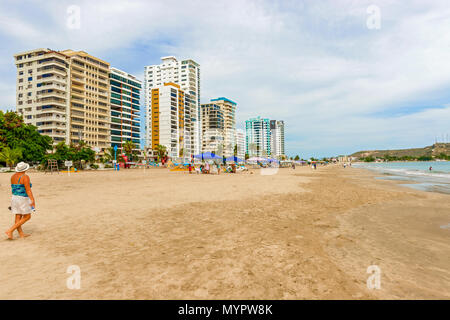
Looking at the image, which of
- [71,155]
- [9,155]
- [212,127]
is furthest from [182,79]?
[9,155]

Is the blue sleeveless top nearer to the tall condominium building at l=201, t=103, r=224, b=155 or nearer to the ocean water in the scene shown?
the ocean water

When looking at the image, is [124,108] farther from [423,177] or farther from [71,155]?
[423,177]

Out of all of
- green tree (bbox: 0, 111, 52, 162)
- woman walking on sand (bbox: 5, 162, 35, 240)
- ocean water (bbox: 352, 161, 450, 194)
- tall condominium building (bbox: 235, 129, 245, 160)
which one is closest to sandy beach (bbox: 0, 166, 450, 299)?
woman walking on sand (bbox: 5, 162, 35, 240)

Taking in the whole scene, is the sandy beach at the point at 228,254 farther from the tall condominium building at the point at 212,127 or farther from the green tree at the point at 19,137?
the tall condominium building at the point at 212,127

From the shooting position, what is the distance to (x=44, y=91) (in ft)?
203

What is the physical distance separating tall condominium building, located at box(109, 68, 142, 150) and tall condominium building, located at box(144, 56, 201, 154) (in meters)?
23.8

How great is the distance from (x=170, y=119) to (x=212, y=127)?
37.6 m

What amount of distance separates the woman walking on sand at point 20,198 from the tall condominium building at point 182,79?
111 meters

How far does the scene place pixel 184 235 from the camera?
200 inches

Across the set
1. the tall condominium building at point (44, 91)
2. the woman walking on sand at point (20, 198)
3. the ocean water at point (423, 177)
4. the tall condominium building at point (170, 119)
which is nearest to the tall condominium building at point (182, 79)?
the tall condominium building at point (170, 119)

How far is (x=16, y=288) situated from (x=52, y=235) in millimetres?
2653

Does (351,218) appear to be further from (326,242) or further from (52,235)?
(52,235)

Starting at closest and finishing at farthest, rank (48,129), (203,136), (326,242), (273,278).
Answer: (273,278)
(326,242)
(48,129)
(203,136)
